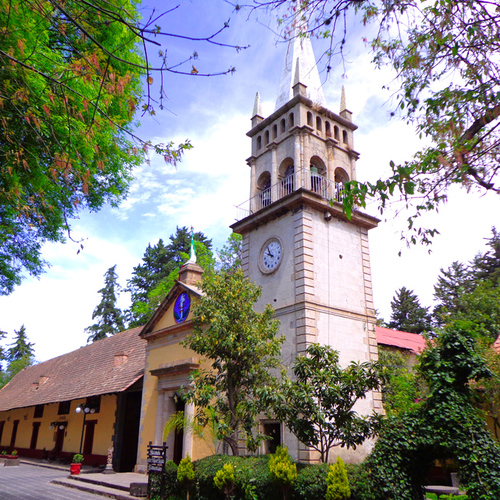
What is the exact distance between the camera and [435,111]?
23.6 ft

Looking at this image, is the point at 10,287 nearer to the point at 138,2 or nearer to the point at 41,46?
the point at 41,46

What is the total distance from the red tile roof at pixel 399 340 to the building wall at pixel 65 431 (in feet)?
48.7

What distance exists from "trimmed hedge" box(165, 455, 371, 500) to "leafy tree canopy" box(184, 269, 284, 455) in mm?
663

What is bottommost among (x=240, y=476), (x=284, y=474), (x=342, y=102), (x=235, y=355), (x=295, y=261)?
(x=240, y=476)

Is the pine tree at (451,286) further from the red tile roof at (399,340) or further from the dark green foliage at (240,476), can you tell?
the dark green foliage at (240,476)

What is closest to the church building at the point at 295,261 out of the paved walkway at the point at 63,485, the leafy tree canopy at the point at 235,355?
the paved walkway at the point at 63,485

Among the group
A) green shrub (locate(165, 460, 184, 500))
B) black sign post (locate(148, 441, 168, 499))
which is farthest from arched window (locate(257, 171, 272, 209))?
green shrub (locate(165, 460, 184, 500))

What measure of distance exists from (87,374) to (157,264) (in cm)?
2003

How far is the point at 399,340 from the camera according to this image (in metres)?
27.4

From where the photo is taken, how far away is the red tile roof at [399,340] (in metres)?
25.1

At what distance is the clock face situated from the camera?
16781mm

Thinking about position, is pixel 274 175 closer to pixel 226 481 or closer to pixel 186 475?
pixel 186 475

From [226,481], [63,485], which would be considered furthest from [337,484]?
[63,485]

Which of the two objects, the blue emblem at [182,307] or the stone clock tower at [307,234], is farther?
the blue emblem at [182,307]
